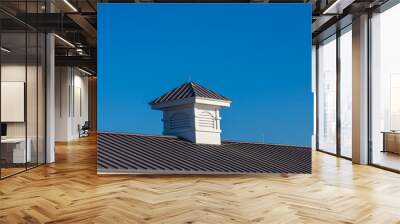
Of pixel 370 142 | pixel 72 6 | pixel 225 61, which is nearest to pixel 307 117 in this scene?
pixel 225 61

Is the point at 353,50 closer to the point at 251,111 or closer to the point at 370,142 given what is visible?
the point at 370,142

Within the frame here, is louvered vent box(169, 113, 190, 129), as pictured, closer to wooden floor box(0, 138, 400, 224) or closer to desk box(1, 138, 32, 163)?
wooden floor box(0, 138, 400, 224)

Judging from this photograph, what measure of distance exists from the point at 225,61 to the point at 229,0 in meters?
2.75

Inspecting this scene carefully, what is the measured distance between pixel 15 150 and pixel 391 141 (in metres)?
7.49

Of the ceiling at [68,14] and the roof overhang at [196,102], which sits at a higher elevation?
the ceiling at [68,14]

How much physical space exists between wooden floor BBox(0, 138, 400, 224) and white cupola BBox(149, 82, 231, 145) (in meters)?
0.77

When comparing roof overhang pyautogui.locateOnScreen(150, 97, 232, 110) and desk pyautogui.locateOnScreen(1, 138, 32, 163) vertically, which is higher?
roof overhang pyautogui.locateOnScreen(150, 97, 232, 110)

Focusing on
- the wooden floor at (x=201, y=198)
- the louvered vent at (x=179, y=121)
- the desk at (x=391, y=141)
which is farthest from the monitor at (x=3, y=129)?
the desk at (x=391, y=141)

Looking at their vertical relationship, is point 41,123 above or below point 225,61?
below

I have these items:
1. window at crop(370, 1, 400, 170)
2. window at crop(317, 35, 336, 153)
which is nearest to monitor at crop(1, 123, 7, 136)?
window at crop(370, 1, 400, 170)

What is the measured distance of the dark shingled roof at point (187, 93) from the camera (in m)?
6.65

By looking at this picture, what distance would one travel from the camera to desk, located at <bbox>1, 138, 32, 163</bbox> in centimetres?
663

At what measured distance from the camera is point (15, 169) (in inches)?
273

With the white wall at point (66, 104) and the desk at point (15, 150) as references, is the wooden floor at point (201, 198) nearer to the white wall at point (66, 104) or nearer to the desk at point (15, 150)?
the desk at point (15, 150)
